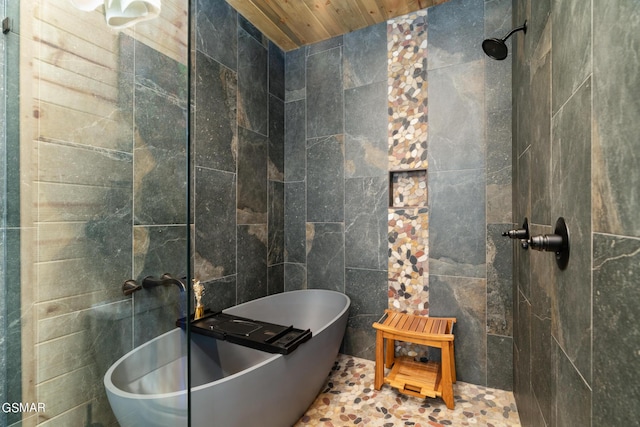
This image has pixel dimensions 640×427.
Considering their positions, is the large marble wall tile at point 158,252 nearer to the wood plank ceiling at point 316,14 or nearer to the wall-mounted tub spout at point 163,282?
the wall-mounted tub spout at point 163,282

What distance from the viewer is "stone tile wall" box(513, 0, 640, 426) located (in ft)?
1.64

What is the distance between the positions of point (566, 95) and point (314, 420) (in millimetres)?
1844

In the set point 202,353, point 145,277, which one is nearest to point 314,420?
point 202,353

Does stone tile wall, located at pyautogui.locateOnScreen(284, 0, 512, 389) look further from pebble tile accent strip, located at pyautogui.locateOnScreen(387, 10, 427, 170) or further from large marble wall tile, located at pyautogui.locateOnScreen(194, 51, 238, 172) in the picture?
large marble wall tile, located at pyautogui.locateOnScreen(194, 51, 238, 172)

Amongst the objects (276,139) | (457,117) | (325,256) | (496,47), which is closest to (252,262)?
(325,256)

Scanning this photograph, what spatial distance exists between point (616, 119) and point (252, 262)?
2.10 m

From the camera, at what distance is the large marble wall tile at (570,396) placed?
657 millimetres

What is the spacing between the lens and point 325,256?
95.0 inches

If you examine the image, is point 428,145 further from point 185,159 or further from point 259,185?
point 185,159

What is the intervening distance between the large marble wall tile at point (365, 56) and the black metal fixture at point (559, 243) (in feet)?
5.78

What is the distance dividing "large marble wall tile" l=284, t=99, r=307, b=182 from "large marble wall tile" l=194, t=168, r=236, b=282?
621 mm

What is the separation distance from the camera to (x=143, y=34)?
902 mm

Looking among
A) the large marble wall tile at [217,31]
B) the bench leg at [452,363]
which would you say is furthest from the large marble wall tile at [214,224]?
the bench leg at [452,363]

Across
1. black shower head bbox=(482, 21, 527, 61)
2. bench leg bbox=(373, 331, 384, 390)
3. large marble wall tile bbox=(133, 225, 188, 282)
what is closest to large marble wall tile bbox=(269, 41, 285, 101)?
black shower head bbox=(482, 21, 527, 61)
